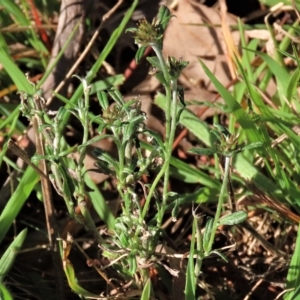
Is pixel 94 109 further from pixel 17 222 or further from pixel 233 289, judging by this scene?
pixel 233 289

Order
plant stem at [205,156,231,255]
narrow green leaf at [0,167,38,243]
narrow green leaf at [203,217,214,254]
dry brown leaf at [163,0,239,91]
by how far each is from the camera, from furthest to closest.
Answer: dry brown leaf at [163,0,239,91] < narrow green leaf at [0,167,38,243] < narrow green leaf at [203,217,214,254] < plant stem at [205,156,231,255]

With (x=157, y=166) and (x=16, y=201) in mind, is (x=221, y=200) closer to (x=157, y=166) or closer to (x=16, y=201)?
(x=157, y=166)

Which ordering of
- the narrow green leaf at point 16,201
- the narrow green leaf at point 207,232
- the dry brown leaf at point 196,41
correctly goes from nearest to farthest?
1. the narrow green leaf at point 207,232
2. the narrow green leaf at point 16,201
3. the dry brown leaf at point 196,41

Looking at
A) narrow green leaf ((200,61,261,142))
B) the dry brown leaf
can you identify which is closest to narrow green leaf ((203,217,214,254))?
narrow green leaf ((200,61,261,142))

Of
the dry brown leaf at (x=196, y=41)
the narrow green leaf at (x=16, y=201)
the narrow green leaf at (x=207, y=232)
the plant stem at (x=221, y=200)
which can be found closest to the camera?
the plant stem at (x=221, y=200)

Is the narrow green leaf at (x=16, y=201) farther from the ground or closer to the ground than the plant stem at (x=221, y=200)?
closer to the ground

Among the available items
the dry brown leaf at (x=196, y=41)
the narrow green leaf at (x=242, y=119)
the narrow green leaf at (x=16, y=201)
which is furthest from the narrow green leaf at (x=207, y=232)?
the dry brown leaf at (x=196, y=41)

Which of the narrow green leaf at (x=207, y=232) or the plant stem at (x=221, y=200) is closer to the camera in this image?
the plant stem at (x=221, y=200)

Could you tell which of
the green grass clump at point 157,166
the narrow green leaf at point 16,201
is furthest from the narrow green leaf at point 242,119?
the narrow green leaf at point 16,201

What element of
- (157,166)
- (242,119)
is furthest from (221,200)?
(242,119)

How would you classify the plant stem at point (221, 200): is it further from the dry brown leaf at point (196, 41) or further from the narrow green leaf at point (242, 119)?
the dry brown leaf at point (196, 41)

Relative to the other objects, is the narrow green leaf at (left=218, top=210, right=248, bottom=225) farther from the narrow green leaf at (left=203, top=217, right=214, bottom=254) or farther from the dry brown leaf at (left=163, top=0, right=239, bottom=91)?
the dry brown leaf at (left=163, top=0, right=239, bottom=91)
